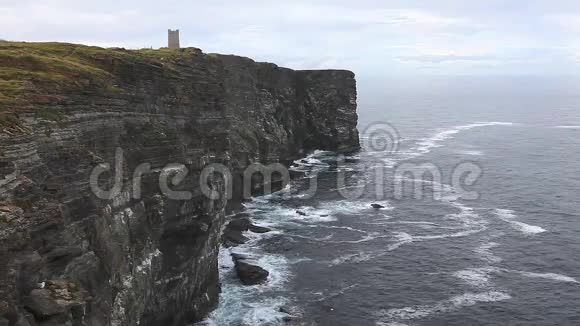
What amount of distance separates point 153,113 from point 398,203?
174ft

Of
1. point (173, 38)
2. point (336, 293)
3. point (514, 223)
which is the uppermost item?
point (173, 38)

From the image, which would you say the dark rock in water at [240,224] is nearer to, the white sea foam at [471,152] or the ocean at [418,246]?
the ocean at [418,246]

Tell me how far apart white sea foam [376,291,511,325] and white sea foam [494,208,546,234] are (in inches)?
859

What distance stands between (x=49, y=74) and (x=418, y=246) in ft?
159

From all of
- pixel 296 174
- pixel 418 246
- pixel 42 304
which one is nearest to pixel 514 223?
pixel 418 246

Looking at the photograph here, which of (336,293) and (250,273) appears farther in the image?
(250,273)

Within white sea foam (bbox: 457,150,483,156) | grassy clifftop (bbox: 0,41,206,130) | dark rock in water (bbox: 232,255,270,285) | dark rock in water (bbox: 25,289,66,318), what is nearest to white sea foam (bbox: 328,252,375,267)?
dark rock in water (bbox: 232,255,270,285)

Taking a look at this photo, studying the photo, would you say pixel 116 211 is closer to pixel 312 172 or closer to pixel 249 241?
pixel 249 241

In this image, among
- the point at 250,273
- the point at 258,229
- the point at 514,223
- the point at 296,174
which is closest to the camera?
the point at 250,273

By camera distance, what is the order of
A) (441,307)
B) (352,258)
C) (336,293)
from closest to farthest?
(441,307) < (336,293) < (352,258)

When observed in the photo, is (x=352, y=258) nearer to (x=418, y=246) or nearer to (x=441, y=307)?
(x=418, y=246)

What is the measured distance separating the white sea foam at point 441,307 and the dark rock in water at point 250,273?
13.1 meters

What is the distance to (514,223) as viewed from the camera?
242ft

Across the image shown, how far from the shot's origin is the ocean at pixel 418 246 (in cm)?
4934
